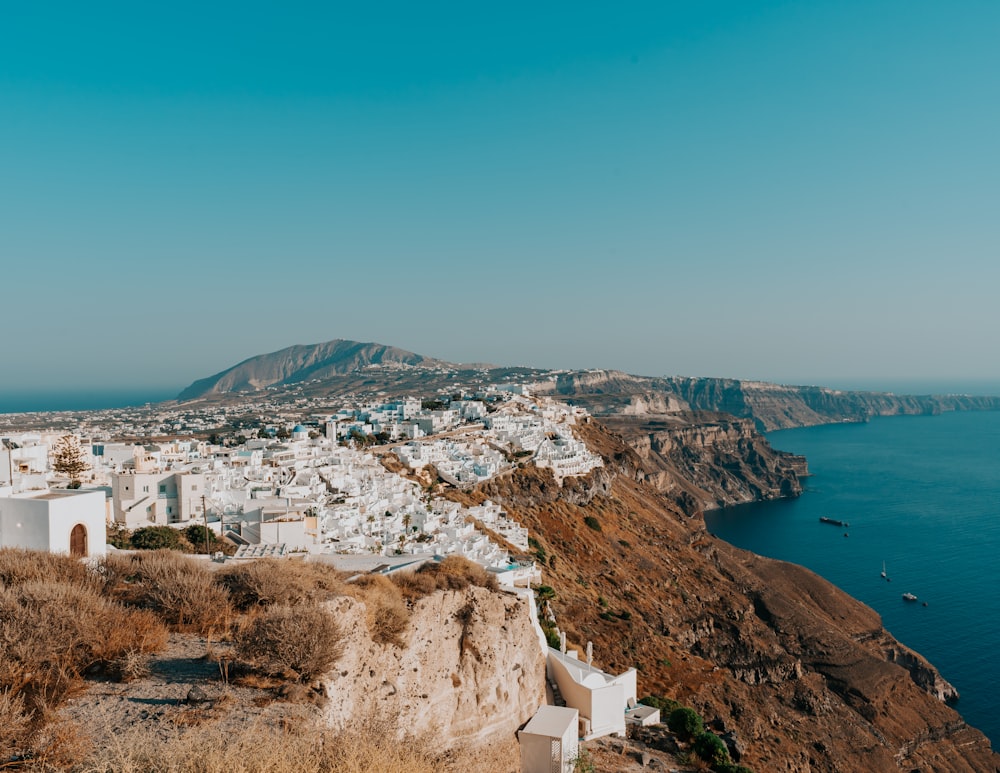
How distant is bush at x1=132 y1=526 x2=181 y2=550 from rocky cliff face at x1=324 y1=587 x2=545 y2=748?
29.8 ft

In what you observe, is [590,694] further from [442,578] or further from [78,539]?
[78,539]

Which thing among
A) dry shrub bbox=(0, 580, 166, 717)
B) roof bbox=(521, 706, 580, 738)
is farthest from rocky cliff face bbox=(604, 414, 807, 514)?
dry shrub bbox=(0, 580, 166, 717)

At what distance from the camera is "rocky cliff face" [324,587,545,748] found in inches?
294

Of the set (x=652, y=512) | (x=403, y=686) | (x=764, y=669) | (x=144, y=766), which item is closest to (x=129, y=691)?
(x=144, y=766)

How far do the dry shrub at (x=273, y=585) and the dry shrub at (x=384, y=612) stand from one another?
39cm

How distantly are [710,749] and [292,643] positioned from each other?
13781 millimetres

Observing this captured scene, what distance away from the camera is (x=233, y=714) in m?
5.85

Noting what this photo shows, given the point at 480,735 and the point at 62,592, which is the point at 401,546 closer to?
the point at 480,735

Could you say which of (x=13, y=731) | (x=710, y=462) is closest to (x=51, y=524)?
(x=13, y=731)

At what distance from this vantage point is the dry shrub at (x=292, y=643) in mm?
6574

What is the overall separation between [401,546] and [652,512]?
1196 inches

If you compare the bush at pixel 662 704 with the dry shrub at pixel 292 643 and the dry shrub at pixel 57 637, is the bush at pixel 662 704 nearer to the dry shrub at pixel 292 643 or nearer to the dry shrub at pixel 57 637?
the dry shrub at pixel 292 643

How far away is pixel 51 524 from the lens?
1121 cm

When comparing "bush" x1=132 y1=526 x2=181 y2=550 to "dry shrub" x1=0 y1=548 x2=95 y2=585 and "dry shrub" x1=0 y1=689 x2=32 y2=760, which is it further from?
"dry shrub" x1=0 y1=689 x2=32 y2=760
